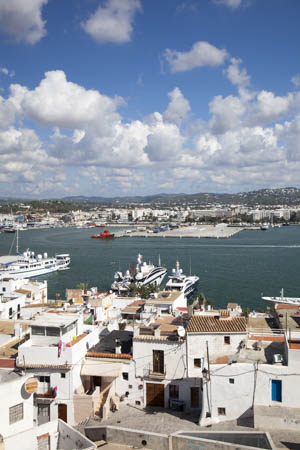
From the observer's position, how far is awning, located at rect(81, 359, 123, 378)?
1107 cm

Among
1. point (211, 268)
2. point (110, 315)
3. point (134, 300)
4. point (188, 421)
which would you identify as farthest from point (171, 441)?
point (211, 268)

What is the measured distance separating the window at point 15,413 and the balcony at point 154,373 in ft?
11.8

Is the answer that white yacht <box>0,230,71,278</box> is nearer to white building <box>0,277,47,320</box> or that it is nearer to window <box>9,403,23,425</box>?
white building <box>0,277,47,320</box>

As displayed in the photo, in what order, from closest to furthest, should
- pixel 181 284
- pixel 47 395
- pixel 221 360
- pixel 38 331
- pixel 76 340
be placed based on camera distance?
pixel 221 360 → pixel 47 395 → pixel 76 340 → pixel 38 331 → pixel 181 284

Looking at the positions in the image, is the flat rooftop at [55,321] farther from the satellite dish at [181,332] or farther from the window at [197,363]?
the window at [197,363]

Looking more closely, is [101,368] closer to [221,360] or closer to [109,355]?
[109,355]

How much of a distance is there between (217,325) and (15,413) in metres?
5.39

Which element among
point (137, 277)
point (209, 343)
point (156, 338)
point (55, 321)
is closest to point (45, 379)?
point (55, 321)

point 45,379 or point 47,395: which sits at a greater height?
point 45,379

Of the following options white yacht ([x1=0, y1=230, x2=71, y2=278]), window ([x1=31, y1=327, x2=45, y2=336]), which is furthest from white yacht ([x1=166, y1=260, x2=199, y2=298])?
window ([x1=31, y1=327, x2=45, y2=336])

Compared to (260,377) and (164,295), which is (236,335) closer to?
(260,377)

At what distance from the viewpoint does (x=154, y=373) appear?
11148 millimetres

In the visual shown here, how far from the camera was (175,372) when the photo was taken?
1105cm

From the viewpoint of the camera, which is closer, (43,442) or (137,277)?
(43,442)
